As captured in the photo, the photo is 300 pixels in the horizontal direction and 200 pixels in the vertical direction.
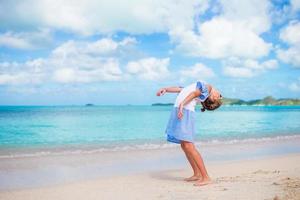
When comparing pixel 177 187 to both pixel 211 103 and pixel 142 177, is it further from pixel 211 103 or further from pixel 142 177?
pixel 211 103

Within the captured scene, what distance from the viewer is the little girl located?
649 centimetres

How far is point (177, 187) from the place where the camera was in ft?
20.4

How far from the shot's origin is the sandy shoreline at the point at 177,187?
5.47 meters

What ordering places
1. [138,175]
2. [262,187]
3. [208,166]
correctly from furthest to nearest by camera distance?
[208,166], [138,175], [262,187]

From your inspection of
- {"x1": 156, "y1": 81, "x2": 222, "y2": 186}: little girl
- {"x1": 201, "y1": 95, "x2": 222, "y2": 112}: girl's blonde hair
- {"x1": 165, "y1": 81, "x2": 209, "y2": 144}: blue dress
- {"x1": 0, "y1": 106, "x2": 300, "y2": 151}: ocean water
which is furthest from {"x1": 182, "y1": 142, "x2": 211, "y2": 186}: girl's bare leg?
{"x1": 0, "y1": 106, "x2": 300, "y2": 151}: ocean water

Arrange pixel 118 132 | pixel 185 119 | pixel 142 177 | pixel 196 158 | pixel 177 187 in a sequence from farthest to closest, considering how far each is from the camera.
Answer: pixel 118 132 → pixel 142 177 → pixel 196 158 → pixel 185 119 → pixel 177 187

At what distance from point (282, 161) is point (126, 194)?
496 centimetres

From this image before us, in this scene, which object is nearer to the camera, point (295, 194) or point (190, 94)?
point (295, 194)

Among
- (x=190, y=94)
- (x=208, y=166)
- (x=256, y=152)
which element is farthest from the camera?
(x=256, y=152)

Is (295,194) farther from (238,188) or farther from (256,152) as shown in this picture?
(256,152)

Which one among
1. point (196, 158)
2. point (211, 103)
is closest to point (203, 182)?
point (196, 158)

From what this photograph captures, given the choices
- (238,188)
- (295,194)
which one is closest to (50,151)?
(238,188)

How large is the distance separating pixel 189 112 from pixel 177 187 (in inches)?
49.0

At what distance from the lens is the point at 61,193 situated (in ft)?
19.8
